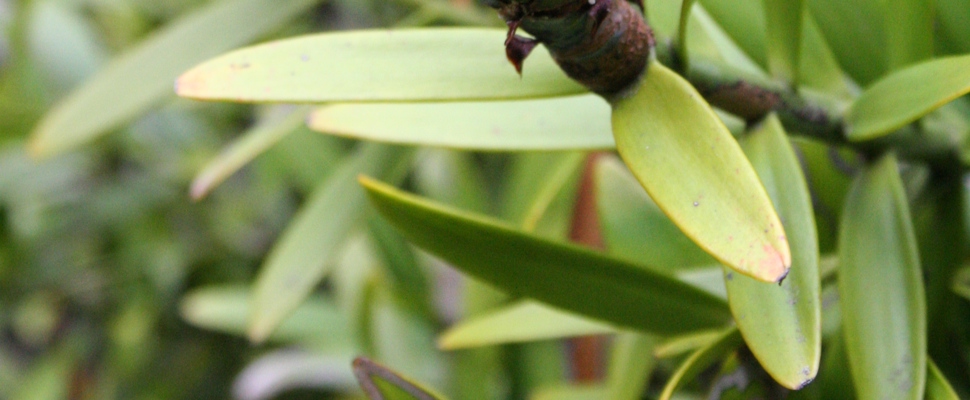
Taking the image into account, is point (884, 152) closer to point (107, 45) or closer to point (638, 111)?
point (638, 111)

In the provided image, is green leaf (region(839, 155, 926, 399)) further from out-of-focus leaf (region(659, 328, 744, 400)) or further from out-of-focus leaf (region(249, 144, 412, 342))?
out-of-focus leaf (region(249, 144, 412, 342))

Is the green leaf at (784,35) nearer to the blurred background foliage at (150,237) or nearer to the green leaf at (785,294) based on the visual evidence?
the green leaf at (785,294)

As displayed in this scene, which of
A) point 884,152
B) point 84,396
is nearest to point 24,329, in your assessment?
point 84,396

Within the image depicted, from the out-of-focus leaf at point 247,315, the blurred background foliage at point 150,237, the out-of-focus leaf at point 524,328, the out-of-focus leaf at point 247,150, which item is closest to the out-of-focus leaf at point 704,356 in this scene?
the out-of-focus leaf at point 524,328

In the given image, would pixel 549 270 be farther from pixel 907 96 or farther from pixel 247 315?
pixel 247 315

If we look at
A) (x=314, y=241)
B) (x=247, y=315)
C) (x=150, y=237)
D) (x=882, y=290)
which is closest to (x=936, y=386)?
(x=882, y=290)
